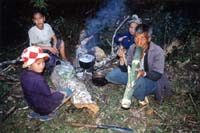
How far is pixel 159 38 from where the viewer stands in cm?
807

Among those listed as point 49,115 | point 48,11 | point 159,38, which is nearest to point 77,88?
point 49,115

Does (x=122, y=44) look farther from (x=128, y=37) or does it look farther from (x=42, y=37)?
(x=42, y=37)

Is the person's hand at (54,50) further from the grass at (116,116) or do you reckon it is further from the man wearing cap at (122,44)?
the man wearing cap at (122,44)

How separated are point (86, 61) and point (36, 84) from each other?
175 cm

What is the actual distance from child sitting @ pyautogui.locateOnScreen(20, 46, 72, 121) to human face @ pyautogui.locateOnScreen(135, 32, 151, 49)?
5.77 ft

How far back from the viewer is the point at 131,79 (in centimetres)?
571

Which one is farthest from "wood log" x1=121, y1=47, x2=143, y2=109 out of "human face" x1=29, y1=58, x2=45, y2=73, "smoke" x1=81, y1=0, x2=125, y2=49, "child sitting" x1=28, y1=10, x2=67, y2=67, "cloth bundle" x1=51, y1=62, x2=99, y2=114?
"smoke" x1=81, y1=0, x2=125, y2=49

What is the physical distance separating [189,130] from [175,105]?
0.72 m

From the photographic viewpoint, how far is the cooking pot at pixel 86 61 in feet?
21.3

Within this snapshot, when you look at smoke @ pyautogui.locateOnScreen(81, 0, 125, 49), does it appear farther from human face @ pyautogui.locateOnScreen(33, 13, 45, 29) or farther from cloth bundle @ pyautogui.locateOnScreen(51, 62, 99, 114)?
cloth bundle @ pyautogui.locateOnScreen(51, 62, 99, 114)

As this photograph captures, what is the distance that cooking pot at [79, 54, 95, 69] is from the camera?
6.48 m

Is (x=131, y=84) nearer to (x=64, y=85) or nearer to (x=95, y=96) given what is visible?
(x=95, y=96)

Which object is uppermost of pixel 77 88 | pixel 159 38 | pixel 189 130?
pixel 159 38

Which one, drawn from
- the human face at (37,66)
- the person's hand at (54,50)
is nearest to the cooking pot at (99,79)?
the person's hand at (54,50)
